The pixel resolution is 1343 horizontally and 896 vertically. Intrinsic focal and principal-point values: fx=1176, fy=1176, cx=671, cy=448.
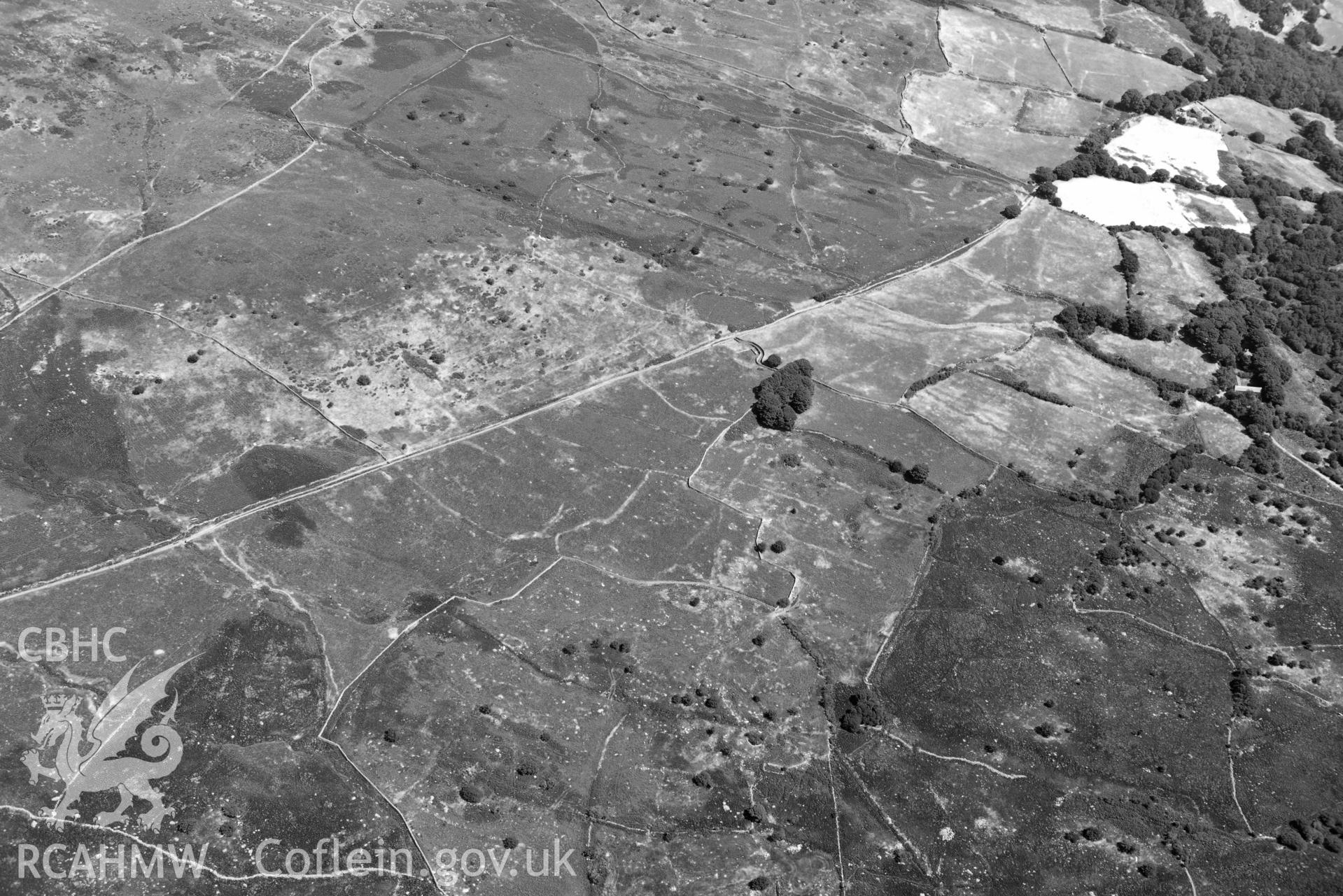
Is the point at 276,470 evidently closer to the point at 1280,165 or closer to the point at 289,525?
the point at 289,525

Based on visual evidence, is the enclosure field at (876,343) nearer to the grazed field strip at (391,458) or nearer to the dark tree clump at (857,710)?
the grazed field strip at (391,458)

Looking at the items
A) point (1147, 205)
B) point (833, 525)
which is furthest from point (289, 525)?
point (1147, 205)

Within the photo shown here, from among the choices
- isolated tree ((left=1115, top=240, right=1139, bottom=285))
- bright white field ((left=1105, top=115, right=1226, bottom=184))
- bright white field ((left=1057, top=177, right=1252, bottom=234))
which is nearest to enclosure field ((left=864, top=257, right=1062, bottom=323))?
isolated tree ((left=1115, top=240, right=1139, bottom=285))

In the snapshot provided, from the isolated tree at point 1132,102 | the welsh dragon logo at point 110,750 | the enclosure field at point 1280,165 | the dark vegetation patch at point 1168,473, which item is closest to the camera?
the welsh dragon logo at point 110,750

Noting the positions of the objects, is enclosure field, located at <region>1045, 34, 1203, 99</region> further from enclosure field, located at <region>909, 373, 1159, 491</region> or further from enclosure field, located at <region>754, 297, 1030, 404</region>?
enclosure field, located at <region>909, 373, 1159, 491</region>

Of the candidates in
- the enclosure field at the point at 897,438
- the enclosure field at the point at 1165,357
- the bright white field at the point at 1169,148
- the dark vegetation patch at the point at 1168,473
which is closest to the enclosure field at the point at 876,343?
the enclosure field at the point at 897,438
